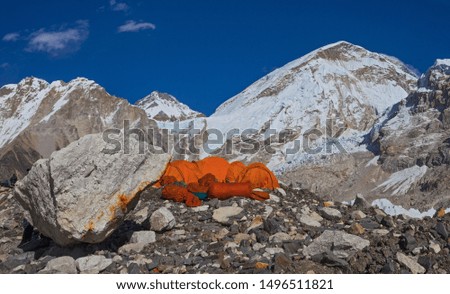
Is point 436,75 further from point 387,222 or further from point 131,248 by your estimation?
point 131,248

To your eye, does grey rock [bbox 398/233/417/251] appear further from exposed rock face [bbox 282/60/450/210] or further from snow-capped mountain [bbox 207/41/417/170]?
snow-capped mountain [bbox 207/41/417/170]

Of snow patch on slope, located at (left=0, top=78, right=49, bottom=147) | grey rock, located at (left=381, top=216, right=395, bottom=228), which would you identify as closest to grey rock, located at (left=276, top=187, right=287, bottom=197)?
grey rock, located at (left=381, top=216, right=395, bottom=228)

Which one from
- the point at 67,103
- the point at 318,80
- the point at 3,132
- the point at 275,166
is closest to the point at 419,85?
the point at 275,166

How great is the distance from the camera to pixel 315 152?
109875 mm

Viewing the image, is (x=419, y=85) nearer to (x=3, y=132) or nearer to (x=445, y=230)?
(x=3, y=132)

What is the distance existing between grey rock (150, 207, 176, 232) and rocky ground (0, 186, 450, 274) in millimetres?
19

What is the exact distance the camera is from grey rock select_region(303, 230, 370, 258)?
978 cm

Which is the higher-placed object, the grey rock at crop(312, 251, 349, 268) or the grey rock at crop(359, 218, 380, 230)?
the grey rock at crop(359, 218, 380, 230)

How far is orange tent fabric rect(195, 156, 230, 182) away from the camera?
1479 centimetres

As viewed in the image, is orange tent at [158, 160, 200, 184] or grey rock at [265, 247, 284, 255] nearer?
grey rock at [265, 247, 284, 255]

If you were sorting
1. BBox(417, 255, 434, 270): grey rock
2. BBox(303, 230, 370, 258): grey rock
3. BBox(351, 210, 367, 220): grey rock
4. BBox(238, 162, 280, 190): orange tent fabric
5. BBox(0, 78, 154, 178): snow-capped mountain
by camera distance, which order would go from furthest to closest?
BBox(0, 78, 154, 178): snow-capped mountain → BBox(238, 162, 280, 190): orange tent fabric → BBox(351, 210, 367, 220): grey rock → BBox(303, 230, 370, 258): grey rock → BBox(417, 255, 434, 270): grey rock

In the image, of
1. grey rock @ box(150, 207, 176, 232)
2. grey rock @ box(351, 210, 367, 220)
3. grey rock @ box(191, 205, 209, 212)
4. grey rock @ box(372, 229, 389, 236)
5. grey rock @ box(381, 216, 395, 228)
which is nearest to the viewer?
grey rock @ box(150, 207, 176, 232)

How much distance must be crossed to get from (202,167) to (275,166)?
101000 millimetres

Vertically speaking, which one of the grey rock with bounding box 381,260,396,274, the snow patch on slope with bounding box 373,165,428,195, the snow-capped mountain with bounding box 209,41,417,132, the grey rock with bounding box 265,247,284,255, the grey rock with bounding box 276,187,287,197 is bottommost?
the grey rock with bounding box 381,260,396,274
